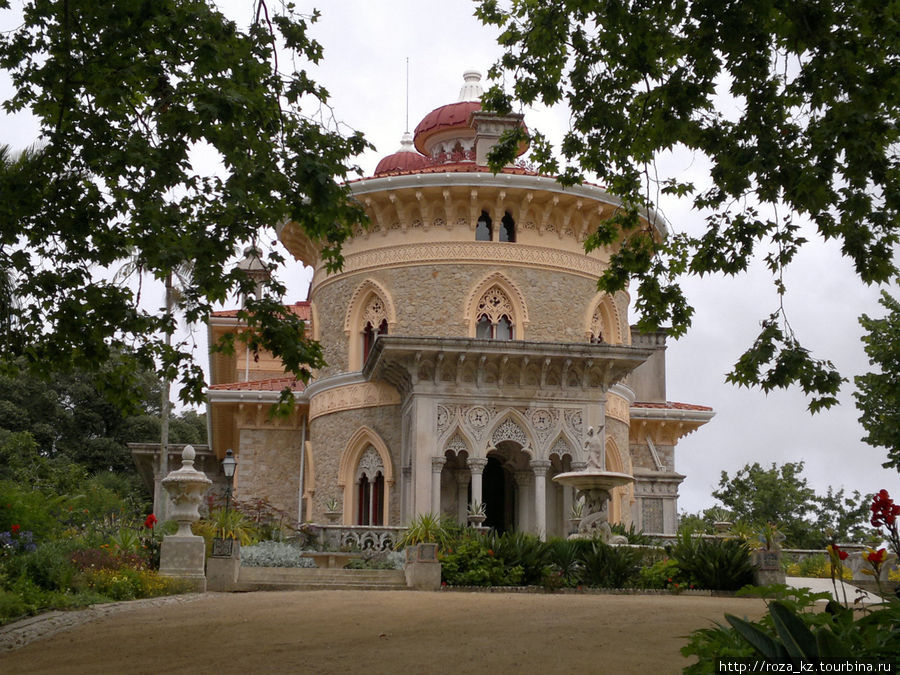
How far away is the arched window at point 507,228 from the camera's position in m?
25.9

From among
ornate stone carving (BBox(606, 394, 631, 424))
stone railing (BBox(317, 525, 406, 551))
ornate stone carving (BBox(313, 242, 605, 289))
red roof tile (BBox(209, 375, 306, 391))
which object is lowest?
stone railing (BBox(317, 525, 406, 551))

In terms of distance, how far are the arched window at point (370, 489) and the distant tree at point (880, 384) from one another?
12532 millimetres

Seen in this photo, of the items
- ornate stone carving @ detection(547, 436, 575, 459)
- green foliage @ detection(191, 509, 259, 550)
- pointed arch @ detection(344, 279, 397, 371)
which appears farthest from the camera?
pointed arch @ detection(344, 279, 397, 371)

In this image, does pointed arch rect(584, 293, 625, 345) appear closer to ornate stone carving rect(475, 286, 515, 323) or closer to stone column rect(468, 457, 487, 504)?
ornate stone carving rect(475, 286, 515, 323)

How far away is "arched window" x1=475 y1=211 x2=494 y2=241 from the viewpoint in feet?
84.5

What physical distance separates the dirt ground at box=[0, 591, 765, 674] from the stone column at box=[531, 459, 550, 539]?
971cm

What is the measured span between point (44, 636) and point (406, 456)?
14567 mm

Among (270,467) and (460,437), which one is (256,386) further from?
(460,437)

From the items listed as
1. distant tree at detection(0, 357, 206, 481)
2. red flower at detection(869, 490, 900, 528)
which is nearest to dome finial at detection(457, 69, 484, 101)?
distant tree at detection(0, 357, 206, 481)

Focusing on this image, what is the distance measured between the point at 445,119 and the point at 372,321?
8.25 meters

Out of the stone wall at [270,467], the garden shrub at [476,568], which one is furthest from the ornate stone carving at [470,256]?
the garden shrub at [476,568]

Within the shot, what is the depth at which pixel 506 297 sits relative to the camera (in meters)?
25.6

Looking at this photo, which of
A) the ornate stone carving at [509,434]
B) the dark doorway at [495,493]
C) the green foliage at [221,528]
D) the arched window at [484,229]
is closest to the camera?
the green foliage at [221,528]

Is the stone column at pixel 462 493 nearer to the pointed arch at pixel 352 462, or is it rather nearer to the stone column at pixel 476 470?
the pointed arch at pixel 352 462
